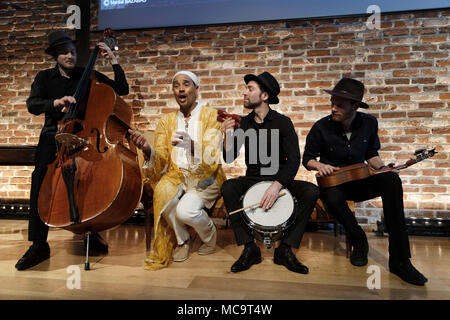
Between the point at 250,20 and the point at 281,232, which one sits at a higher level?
the point at 250,20

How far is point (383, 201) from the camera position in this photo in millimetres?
2332

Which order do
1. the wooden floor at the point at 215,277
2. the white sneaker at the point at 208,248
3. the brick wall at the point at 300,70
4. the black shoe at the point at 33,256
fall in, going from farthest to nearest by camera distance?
the brick wall at the point at 300,70
the white sneaker at the point at 208,248
the black shoe at the point at 33,256
the wooden floor at the point at 215,277

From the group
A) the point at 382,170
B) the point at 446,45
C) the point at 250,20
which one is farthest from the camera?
the point at 250,20

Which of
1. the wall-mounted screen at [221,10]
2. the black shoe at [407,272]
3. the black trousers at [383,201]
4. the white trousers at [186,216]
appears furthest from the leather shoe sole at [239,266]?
the wall-mounted screen at [221,10]

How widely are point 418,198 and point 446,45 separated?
1559 mm

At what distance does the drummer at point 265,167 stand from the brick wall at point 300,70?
3.79 ft

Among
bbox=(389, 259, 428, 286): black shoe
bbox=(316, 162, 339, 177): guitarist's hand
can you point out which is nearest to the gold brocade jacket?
bbox=(316, 162, 339, 177): guitarist's hand

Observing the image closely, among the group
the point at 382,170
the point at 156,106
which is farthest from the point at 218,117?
the point at 156,106

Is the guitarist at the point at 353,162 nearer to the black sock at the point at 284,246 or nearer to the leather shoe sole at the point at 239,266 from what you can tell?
the black sock at the point at 284,246

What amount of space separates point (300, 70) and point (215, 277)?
249 cm

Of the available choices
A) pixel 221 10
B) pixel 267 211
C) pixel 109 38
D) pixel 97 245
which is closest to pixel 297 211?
pixel 267 211

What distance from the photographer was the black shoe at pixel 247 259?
7.49 feet
